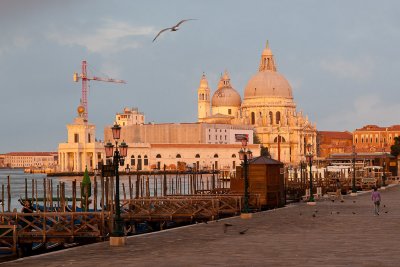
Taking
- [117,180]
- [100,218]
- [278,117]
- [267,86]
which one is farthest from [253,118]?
[117,180]

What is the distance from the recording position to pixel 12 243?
26.0 meters

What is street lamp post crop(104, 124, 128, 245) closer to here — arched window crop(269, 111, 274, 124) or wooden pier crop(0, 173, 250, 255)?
wooden pier crop(0, 173, 250, 255)

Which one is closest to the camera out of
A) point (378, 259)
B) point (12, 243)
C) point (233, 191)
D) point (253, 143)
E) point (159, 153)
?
point (378, 259)

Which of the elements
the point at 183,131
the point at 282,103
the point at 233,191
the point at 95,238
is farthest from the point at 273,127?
the point at 95,238

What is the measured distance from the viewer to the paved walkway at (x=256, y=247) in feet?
58.1

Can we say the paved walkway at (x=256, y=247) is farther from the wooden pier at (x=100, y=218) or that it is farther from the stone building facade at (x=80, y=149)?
the stone building facade at (x=80, y=149)

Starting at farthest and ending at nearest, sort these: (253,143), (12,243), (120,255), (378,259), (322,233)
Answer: (253,143) < (12,243) < (322,233) < (120,255) < (378,259)

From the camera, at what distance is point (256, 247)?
20109 mm

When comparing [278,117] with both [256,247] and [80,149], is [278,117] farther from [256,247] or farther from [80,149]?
[256,247]

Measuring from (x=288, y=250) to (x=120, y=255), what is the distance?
139 inches

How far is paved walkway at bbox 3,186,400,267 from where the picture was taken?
17.7 meters

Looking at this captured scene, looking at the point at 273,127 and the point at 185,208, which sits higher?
the point at 273,127

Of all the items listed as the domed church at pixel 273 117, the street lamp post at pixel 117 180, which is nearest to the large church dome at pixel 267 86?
the domed church at pixel 273 117

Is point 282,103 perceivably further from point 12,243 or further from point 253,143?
point 12,243
